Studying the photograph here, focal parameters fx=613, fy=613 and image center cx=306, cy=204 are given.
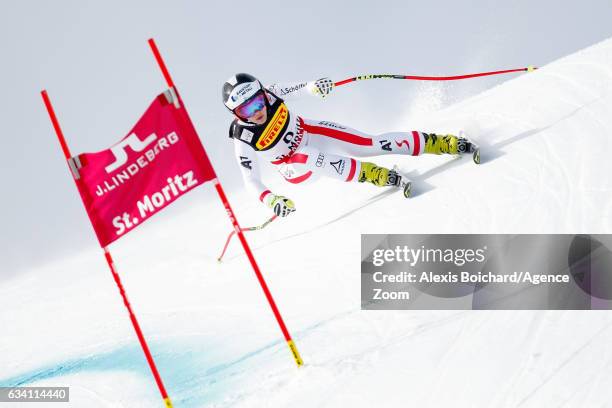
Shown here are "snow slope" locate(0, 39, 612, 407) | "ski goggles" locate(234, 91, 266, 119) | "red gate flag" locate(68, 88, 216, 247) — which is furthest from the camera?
"ski goggles" locate(234, 91, 266, 119)

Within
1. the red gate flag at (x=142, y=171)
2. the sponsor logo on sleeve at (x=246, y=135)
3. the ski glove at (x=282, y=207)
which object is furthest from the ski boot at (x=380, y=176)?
the red gate flag at (x=142, y=171)

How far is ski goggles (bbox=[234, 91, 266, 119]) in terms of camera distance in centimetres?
511

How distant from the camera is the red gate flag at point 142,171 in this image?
12.3 feet

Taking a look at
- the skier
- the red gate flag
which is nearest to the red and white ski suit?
the skier

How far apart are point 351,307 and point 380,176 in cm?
160

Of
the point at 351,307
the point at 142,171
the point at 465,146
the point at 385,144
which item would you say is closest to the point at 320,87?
the point at 385,144

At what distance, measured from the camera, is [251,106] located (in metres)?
5.14

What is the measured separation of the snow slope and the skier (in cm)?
30

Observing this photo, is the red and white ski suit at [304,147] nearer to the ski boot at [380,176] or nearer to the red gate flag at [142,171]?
the ski boot at [380,176]

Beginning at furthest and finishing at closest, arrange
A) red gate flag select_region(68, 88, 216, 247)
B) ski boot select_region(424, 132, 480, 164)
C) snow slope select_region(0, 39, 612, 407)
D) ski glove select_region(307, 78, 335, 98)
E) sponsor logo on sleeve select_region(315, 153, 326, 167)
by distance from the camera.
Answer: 1. ski boot select_region(424, 132, 480, 164)
2. ski glove select_region(307, 78, 335, 98)
3. sponsor logo on sleeve select_region(315, 153, 326, 167)
4. red gate flag select_region(68, 88, 216, 247)
5. snow slope select_region(0, 39, 612, 407)

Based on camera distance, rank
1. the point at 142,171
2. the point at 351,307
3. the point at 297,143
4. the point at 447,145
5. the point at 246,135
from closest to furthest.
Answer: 1. the point at 142,171
2. the point at 351,307
3. the point at 246,135
4. the point at 297,143
5. the point at 447,145

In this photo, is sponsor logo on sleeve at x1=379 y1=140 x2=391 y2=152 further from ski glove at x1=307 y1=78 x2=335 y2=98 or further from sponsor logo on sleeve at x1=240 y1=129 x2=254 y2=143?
sponsor logo on sleeve at x1=240 y1=129 x2=254 y2=143

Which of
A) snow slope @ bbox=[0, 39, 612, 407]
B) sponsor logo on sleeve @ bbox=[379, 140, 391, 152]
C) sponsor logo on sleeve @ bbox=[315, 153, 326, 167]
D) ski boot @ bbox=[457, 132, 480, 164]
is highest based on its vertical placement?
sponsor logo on sleeve @ bbox=[315, 153, 326, 167]

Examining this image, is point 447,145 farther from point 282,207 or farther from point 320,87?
point 282,207
